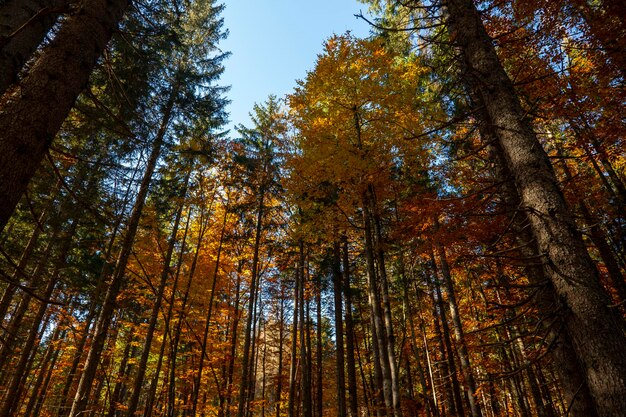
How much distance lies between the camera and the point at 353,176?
33.2 ft

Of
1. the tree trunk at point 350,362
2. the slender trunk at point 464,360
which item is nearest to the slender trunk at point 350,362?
the tree trunk at point 350,362

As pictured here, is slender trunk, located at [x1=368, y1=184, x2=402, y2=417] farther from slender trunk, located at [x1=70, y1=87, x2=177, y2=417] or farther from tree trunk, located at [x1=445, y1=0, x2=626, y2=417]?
slender trunk, located at [x1=70, y1=87, x2=177, y2=417]

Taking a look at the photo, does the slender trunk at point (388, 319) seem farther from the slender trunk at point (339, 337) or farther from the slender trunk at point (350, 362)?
A: the slender trunk at point (339, 337)

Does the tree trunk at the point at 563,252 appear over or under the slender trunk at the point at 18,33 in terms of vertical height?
under

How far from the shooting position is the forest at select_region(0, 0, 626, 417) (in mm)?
2684

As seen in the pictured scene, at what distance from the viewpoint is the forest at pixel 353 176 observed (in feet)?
8.80

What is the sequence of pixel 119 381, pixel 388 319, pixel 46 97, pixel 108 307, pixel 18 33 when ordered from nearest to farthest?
pixel 46 97
pixel 18 33
pixel 108 307
pixel 388 319
pixel 119 381

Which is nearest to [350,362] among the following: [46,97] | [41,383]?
[46,97]

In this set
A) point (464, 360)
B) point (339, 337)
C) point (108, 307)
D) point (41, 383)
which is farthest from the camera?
point (41, 383)

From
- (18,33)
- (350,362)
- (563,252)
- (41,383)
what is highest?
(18,33)

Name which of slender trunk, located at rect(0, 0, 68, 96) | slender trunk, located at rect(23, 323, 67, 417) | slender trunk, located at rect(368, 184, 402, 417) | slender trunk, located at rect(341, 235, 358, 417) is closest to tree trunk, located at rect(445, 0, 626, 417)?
slender trunk, located at rect(0, 0, 68, 96)

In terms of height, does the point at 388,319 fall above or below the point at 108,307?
below

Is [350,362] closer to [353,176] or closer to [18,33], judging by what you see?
[353,176]

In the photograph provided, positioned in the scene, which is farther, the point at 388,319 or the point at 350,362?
the point at 350,362
